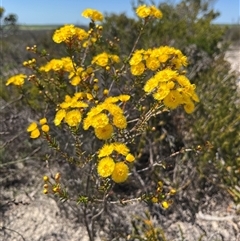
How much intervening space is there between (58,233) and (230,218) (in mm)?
1349

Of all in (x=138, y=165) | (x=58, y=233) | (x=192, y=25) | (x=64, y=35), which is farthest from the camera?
(x=192, y=25)

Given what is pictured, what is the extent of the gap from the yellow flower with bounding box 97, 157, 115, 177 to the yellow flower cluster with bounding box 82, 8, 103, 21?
1.07 meters

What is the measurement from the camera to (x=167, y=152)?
371 centimetres

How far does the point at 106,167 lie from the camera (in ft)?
5.71

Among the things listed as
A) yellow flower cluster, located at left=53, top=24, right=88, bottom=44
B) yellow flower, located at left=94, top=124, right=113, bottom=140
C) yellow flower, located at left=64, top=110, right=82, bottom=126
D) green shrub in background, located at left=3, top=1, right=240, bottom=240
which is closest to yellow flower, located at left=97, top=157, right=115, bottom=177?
yellow flower, located at left=94, top=124, right=113, bottom=140

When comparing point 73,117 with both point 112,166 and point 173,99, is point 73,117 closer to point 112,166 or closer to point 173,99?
point 112,166

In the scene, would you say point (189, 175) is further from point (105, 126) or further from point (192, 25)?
point (192, 25)

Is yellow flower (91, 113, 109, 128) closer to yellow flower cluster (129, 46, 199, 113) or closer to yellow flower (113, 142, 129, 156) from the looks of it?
yellow flower (113, 142, 129, 156)

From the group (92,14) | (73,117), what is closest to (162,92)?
(73,117)

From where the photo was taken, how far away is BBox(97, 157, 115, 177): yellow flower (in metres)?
1.72

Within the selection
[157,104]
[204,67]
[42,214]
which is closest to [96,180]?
[157,104]

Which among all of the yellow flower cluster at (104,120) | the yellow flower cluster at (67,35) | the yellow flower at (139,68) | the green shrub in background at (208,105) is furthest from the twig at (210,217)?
the yellow flower cluster at (67,35)

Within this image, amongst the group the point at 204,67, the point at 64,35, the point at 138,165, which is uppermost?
the point at 64,35

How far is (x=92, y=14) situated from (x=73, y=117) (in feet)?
2.77
